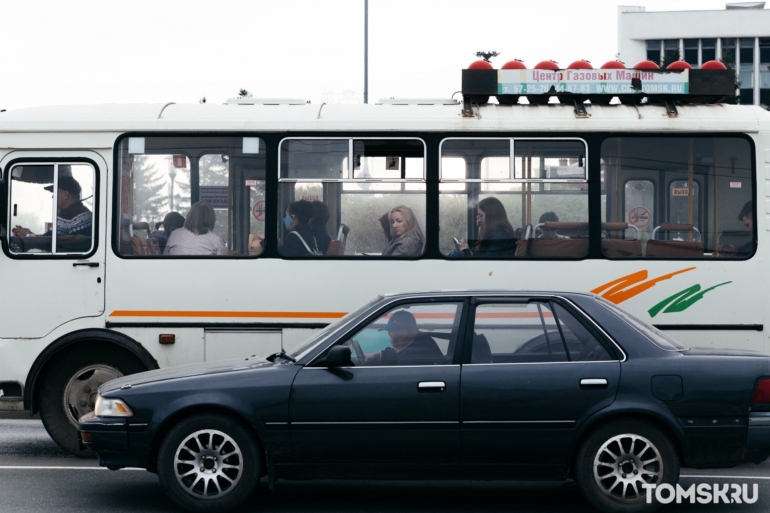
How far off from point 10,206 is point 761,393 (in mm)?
6465

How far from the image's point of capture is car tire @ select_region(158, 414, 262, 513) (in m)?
6.27

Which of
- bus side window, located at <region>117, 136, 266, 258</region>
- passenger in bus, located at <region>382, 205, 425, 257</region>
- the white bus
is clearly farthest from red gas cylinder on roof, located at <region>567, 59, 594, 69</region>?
bus side window, located at <region>117, 136, 266, 258</region>

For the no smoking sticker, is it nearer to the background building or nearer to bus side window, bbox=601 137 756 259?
bus side window, bbox=601 137 756 259

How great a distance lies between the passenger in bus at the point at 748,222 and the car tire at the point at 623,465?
289cm

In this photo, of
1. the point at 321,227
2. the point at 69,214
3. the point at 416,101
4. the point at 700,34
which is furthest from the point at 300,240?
the point at 700,34

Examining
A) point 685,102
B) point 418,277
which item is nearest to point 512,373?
point 418,277

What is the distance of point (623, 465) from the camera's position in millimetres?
6191

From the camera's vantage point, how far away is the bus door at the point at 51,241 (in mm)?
8453

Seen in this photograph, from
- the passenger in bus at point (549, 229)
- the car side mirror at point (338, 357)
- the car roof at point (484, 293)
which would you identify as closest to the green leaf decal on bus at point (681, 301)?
the passenger in bus at point (549, 229)

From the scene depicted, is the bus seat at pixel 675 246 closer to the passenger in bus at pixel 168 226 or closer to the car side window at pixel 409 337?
the car side window at pixel 409 337

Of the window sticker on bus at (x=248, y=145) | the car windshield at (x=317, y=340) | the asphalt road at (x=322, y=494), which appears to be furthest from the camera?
the window sticker on bus at (x=248, y=145)

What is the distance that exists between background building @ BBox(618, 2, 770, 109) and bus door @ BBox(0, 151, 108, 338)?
62.7m

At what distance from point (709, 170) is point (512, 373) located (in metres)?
3.43

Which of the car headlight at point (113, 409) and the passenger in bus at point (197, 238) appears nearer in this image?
the car headlight at point (113, 409)
